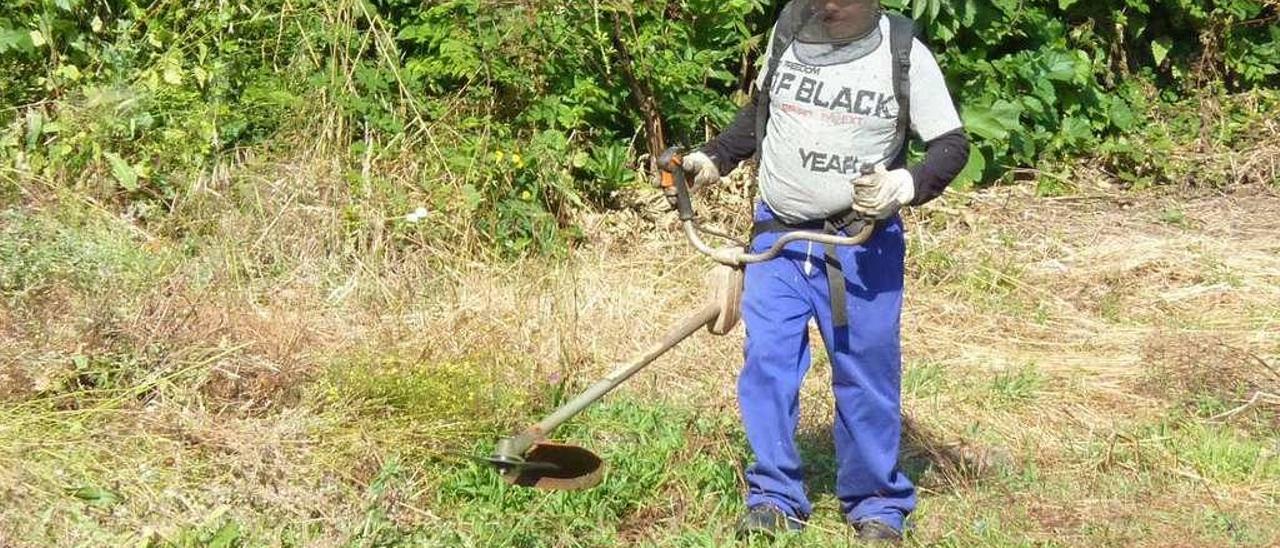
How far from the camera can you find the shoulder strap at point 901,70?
462 centimetres

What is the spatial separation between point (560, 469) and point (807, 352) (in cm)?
81

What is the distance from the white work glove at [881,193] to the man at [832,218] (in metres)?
0.09

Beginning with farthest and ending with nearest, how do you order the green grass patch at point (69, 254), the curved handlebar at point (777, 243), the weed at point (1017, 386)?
1. the weed at point (1017, 386)
2. the green grass patch at point (69, 254)
3. the curved handlebar at point (777, 243)

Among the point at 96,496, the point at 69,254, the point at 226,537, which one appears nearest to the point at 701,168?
the point at 226,537

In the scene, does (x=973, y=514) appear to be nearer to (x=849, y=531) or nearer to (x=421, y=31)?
(x=849, y=531)

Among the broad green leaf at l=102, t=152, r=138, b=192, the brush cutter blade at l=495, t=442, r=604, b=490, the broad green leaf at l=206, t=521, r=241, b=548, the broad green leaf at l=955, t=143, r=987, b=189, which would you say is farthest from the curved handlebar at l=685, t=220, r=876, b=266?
the broad green leaf at l=955, t=143, r=987, b=189

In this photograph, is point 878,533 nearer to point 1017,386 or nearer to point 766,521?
point 766,521

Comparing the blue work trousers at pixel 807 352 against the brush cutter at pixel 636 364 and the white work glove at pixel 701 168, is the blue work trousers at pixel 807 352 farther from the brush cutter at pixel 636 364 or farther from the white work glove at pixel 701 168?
the white work glove at pixel 701 168

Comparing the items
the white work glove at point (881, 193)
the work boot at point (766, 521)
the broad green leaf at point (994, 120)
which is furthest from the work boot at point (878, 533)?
the broad green leaf at point (994, 120)

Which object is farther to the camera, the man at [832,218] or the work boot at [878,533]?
the work boot at [878,533]

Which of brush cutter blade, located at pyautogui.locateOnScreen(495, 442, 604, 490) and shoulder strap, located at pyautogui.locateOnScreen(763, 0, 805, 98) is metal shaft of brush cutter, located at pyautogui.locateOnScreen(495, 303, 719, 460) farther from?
shoulder strap, located at pyautogui.locateOnScreen(763, 0, 805, 98)

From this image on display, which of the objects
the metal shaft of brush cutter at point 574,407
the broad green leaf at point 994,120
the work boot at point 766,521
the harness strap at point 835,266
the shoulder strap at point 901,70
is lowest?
the broad green leaf at point 994,120

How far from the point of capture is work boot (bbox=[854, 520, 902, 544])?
4.95m

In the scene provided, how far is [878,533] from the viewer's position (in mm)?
4953
